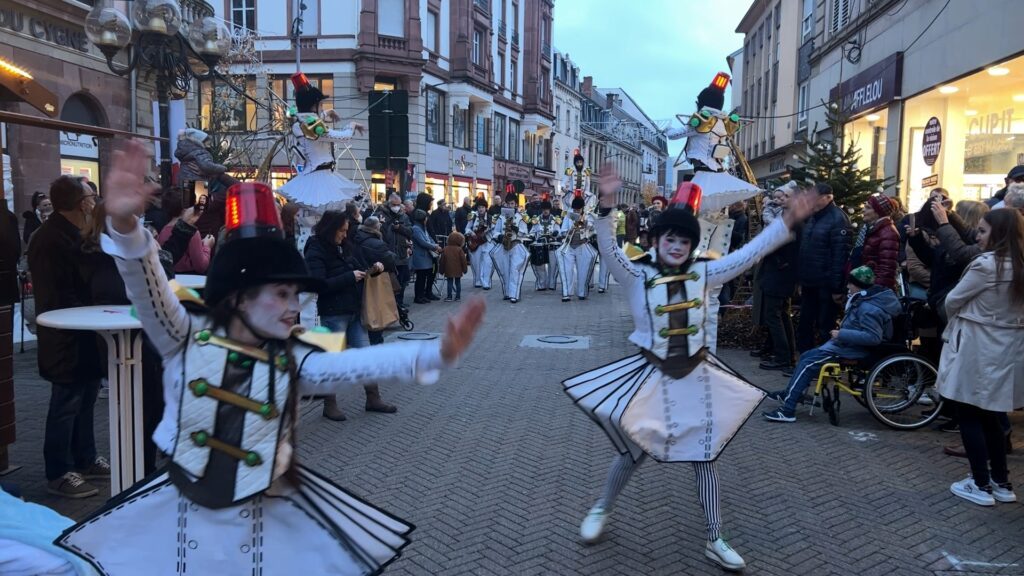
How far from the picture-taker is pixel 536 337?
1115 cm

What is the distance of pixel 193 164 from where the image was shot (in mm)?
8312

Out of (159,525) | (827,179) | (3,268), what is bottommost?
(159,525)

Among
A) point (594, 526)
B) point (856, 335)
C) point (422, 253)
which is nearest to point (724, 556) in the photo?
point (594, 526)

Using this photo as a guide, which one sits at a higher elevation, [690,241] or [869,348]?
[690,241]

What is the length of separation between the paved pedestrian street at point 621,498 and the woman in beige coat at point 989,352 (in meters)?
0.24

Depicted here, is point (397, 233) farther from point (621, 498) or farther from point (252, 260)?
point (252, 260)

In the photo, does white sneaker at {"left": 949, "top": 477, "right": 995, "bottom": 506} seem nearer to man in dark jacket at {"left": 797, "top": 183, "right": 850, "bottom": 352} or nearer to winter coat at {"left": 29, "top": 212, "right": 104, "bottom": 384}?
man in dark jacket at {"left": 797, "top": 183, "right": 850, "bottom": 352}

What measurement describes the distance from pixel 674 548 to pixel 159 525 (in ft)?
9.40

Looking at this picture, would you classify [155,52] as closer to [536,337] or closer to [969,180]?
[536,337]

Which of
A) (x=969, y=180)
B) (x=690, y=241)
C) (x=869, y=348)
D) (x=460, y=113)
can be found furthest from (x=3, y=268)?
(x=460, y=113)

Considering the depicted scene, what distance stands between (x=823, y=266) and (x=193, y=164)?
23.8ft

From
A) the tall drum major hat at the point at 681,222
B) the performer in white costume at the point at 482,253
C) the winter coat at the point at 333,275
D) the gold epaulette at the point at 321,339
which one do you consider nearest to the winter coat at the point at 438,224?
the performer in white costume at the point at 482,253

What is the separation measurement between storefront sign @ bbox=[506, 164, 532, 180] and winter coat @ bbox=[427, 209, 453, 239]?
96.9 ft

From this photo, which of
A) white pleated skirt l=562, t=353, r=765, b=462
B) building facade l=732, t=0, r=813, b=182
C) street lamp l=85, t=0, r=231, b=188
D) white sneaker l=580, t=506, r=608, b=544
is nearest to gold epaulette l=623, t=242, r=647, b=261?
white pleated skirt l=562, t=353, r=765, b=462
